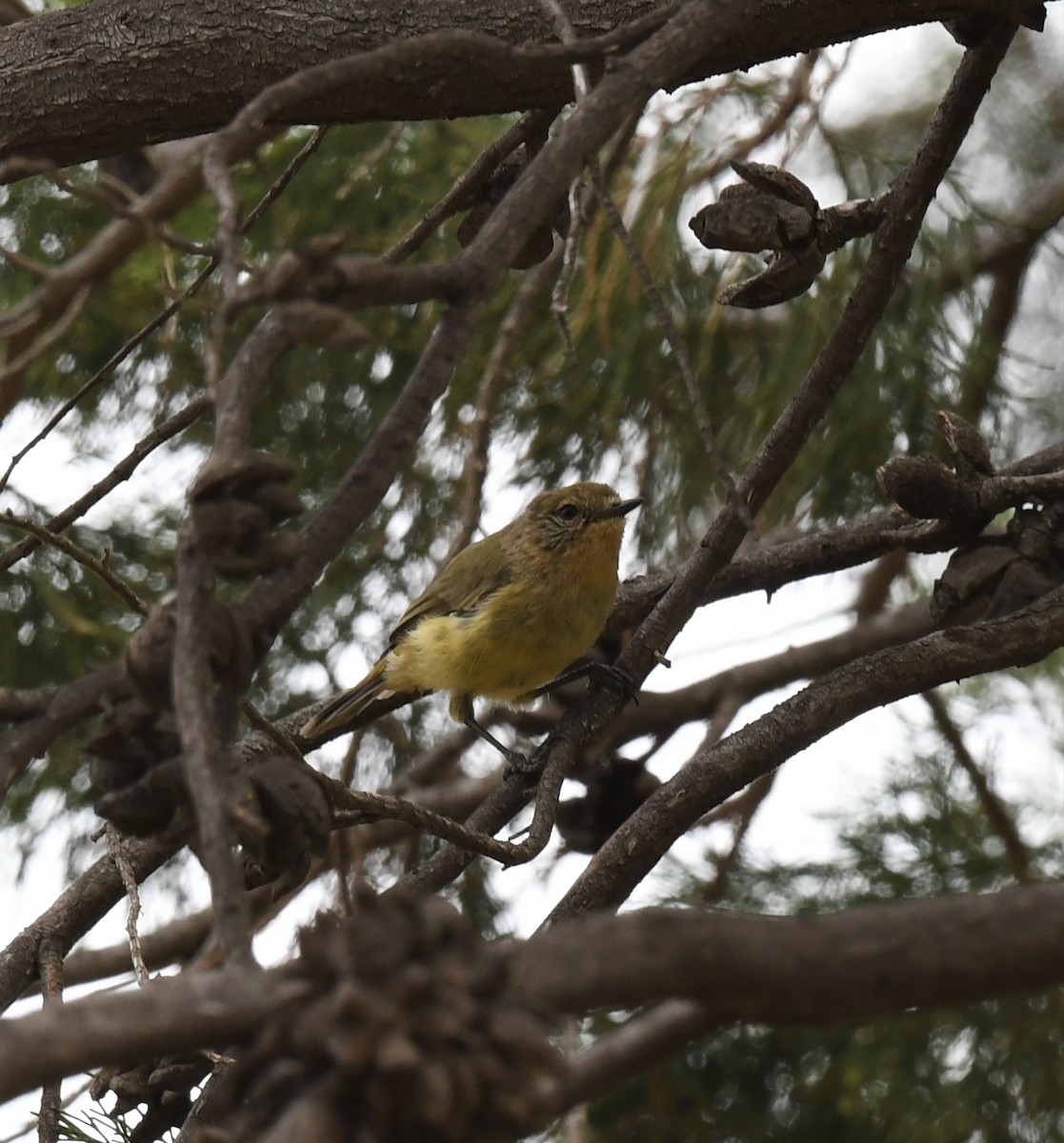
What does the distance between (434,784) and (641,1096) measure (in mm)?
1491

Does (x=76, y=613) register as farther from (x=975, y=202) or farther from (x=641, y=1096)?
(x=975, y=202)

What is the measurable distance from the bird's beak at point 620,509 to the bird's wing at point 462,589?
45 centimetres

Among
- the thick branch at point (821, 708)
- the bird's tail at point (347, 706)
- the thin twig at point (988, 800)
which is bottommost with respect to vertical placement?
the thick branch at point (821, 708)

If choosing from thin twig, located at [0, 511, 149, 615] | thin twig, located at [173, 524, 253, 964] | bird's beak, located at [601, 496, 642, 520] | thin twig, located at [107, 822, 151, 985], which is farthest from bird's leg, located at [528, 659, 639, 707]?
thin twig, located at [173, 524, 253, 964]

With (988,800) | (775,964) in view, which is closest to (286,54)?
(775,964)

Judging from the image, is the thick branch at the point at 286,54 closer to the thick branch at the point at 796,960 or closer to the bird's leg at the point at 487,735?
the thick branch at the point at 796,960

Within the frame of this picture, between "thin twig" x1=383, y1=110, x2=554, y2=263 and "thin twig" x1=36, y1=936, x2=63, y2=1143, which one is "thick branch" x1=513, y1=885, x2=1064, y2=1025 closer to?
"thin twig" x1=36, y1=936, x2=63, y2=1143

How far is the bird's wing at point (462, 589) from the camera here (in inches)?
202

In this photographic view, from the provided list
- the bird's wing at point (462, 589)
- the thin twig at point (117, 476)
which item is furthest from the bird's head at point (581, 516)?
the thin twig at point (117, 476)

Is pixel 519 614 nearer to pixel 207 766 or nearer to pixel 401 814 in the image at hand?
pixel 401 814

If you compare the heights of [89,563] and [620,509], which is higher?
[620,509]

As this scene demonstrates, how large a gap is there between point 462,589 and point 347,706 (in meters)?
0.92

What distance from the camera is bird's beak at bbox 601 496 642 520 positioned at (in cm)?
478

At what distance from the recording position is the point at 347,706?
14.4 ft
